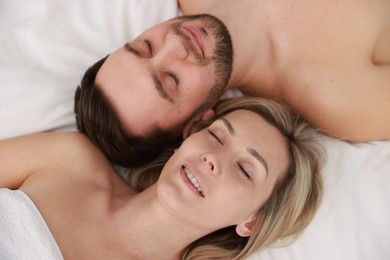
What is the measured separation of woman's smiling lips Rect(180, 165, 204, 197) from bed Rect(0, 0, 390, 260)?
0.35 m

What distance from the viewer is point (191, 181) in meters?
1.33

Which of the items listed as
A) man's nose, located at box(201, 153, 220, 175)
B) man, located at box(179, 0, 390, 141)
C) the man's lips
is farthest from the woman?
the man's lips

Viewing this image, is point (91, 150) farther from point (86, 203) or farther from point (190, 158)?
point (190, 158)

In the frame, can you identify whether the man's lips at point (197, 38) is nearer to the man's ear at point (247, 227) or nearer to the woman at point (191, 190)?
the woman at point (191, 190)

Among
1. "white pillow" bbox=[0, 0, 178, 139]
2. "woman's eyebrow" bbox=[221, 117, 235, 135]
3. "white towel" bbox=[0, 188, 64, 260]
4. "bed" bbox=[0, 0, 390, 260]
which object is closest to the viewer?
"white towel" bbox=[0, 188, 64, 260]

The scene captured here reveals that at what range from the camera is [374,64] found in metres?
1.63

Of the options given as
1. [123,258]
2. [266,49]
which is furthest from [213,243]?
[266,49]

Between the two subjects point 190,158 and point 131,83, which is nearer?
point 190,158

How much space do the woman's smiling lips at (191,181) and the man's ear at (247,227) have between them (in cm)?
21

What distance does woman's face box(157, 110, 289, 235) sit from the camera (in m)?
1.31

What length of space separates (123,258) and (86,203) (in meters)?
0.20

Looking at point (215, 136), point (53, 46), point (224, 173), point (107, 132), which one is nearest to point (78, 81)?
point (53, 46)

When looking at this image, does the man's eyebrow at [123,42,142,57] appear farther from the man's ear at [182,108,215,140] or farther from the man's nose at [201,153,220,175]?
the man's nose at [201,153,220,175]

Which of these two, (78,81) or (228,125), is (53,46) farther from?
(228,125)
